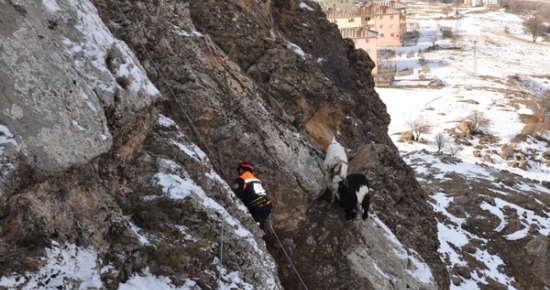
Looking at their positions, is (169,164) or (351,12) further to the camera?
(351,12)

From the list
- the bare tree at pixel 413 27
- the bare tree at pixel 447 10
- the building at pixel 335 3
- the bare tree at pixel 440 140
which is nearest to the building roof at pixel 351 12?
the bare tree at pixel 413 27

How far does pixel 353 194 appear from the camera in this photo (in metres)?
9.87

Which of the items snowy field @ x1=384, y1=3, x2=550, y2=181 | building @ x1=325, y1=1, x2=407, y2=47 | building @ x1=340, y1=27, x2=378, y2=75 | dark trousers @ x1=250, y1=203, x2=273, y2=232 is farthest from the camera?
building @ x1=325, y1=1, x2=407, y2=47

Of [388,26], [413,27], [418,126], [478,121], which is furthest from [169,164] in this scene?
[413,27]

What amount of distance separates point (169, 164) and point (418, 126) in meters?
39.3

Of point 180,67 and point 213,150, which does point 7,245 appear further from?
point 180,67

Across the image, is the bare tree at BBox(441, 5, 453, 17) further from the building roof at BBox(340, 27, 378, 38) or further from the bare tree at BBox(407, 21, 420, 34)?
the building roof at BBox(340, 27, 378, 38)

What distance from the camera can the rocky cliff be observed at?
5.39 metres

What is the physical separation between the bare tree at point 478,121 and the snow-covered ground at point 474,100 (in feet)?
1.74

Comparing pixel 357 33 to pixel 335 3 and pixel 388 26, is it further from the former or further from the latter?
pixel 335 3

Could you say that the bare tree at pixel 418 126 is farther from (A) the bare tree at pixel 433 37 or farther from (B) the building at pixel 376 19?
(A) the bare tree at pixel 433 37

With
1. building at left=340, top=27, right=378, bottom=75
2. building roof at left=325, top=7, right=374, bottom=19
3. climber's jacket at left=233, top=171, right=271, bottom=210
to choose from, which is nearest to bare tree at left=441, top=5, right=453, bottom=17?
building roof at left=325, top=7, right=374, bottom=19

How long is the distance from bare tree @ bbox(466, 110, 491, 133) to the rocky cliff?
33.2 m

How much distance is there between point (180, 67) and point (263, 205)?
3323 mm
